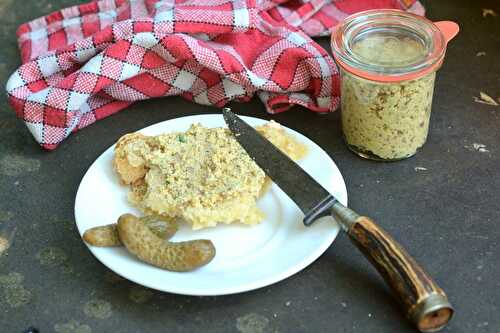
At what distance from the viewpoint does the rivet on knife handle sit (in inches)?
32.3

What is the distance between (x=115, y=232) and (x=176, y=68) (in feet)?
1.31

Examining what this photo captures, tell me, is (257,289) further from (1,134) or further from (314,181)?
(1,134)

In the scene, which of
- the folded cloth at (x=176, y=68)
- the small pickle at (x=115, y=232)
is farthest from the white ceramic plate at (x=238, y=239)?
the folded cloth at (x=176, y=68)

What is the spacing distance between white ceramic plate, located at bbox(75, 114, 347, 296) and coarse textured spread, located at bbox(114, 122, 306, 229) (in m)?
0.02

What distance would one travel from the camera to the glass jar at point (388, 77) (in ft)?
→ 3.35

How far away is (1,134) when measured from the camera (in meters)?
1.28

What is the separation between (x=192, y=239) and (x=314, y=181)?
0.64 ft

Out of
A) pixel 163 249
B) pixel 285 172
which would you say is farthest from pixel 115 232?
pixel 285 172

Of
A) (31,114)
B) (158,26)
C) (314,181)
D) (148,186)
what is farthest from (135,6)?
(314,181)

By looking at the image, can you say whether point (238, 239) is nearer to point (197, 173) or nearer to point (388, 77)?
point (197, 173)

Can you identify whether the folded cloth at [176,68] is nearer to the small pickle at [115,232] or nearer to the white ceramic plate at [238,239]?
the white ceramic plate at [238,239]

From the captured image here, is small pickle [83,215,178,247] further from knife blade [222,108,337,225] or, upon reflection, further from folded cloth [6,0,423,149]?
folded cloth [6,0,423,149]

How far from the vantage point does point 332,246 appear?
100 cm

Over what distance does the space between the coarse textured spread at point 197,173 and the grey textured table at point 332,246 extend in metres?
0.11
